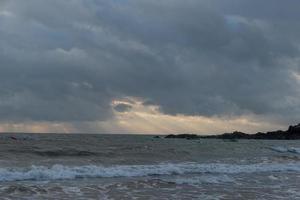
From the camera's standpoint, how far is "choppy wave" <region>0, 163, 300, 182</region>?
21.5 m

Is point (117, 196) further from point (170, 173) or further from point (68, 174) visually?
point (170, 173)

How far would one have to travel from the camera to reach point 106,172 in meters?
23.8

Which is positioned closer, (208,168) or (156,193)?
(156,193)

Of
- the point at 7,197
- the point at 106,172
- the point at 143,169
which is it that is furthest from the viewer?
the point at 143,169

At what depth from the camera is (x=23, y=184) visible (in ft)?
62.5

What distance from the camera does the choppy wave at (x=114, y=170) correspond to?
21.5 meters

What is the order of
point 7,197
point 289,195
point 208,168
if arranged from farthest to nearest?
1. point 208,168
2. point 289,195
3. point 7,197

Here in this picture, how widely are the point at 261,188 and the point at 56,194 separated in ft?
28.6

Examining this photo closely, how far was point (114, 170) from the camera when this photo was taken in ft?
80.4

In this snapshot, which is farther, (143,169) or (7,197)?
(143,169)

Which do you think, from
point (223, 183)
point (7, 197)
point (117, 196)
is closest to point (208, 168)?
point (223, 183)

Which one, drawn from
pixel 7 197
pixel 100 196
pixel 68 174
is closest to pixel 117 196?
pixel 100 196

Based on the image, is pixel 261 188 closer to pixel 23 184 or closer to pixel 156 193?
pixel 156 193

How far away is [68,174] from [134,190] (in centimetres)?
523
